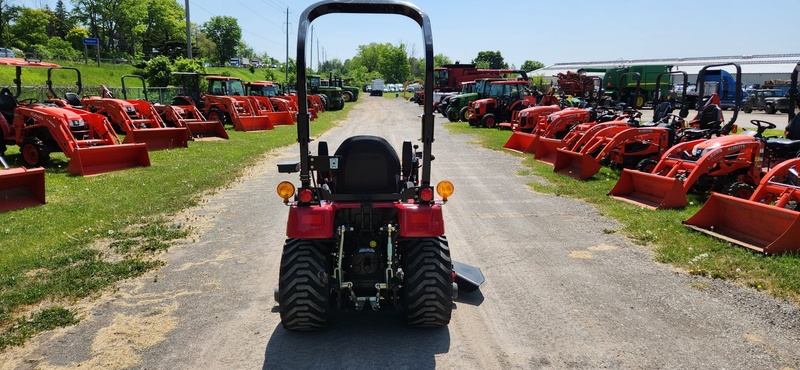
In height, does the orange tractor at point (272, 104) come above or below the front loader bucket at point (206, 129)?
above

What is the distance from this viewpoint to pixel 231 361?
388 centimetres

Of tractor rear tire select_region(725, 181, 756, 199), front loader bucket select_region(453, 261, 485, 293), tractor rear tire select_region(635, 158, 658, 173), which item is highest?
tractor rear tire select_region(635, 158, 658, 173)

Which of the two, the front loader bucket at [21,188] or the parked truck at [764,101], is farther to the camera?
the parked truck at [764,101]

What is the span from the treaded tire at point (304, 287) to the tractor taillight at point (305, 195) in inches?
12.9

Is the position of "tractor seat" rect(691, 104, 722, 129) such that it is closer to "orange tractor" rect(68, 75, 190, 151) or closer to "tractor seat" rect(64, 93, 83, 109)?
"orange tractor" rect(68, 75, 190, 151)

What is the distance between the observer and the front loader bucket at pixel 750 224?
5.93 meters

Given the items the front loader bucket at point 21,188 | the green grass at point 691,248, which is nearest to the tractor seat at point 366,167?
the green grass at point 691,248

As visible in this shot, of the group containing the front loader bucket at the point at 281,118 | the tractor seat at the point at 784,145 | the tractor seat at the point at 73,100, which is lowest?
the tractor seat at the point at 784,145

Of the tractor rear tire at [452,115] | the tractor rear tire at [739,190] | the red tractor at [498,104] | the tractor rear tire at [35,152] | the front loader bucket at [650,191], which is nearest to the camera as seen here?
the tractor rear tire at [739,190]

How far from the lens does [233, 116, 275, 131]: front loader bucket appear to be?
21.6m

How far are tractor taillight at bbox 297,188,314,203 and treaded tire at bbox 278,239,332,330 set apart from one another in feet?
1.08

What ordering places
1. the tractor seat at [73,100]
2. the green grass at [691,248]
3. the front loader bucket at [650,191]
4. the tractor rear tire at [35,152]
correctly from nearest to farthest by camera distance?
the green grass at [691,248] < the front loader bucket at [650,191] < the tractor rear tire at [35,152] < the tractor seat at [73,100]

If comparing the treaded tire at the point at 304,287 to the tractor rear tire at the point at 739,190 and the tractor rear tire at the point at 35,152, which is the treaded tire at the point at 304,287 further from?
the tractor rear tire at the point at 35,152

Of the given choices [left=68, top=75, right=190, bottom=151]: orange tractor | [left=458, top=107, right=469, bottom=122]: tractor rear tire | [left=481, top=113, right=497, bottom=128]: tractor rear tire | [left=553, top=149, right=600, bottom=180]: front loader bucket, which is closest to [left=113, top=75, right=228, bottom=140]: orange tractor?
[left=68, top=75, right=190, bottom=151]: orange tractor
